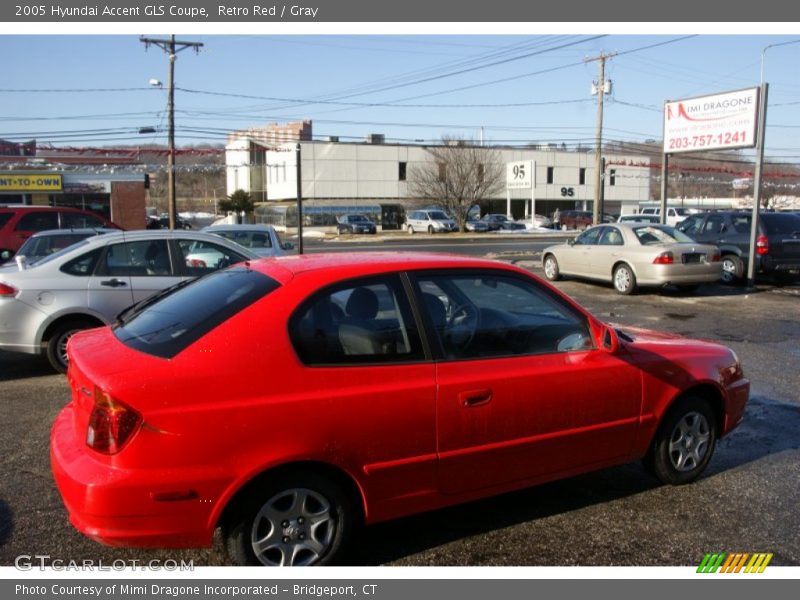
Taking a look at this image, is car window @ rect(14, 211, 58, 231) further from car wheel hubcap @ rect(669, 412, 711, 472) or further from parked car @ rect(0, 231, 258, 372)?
car wheel hubcap @ rect(669, 412, 711, 472)

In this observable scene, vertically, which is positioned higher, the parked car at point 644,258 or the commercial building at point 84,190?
the commercial building at point 84,190

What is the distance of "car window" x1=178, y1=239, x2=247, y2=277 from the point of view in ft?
26.2

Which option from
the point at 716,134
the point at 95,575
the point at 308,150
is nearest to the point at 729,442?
the point at 95,575

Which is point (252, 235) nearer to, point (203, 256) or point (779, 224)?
point (203, 256)

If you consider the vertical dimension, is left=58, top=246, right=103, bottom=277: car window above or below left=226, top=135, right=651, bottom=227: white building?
below

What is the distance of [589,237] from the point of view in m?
15.8

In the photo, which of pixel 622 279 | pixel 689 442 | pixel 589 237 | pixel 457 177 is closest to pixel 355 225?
pixel 457 177

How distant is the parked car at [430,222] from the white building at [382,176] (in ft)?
38.9

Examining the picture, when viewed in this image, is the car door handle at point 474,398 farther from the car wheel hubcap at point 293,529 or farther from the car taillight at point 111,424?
the car taillight at point 111,424

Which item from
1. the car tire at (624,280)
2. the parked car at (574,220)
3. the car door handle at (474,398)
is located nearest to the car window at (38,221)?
the car tire at (624,280)

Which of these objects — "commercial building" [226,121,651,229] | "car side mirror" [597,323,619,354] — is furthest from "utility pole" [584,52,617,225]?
"car side mirror" [597,323,619,354]

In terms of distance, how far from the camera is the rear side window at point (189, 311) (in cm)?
333

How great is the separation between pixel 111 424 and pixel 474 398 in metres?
1.75

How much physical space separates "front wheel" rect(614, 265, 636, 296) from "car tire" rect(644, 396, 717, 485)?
991cm
